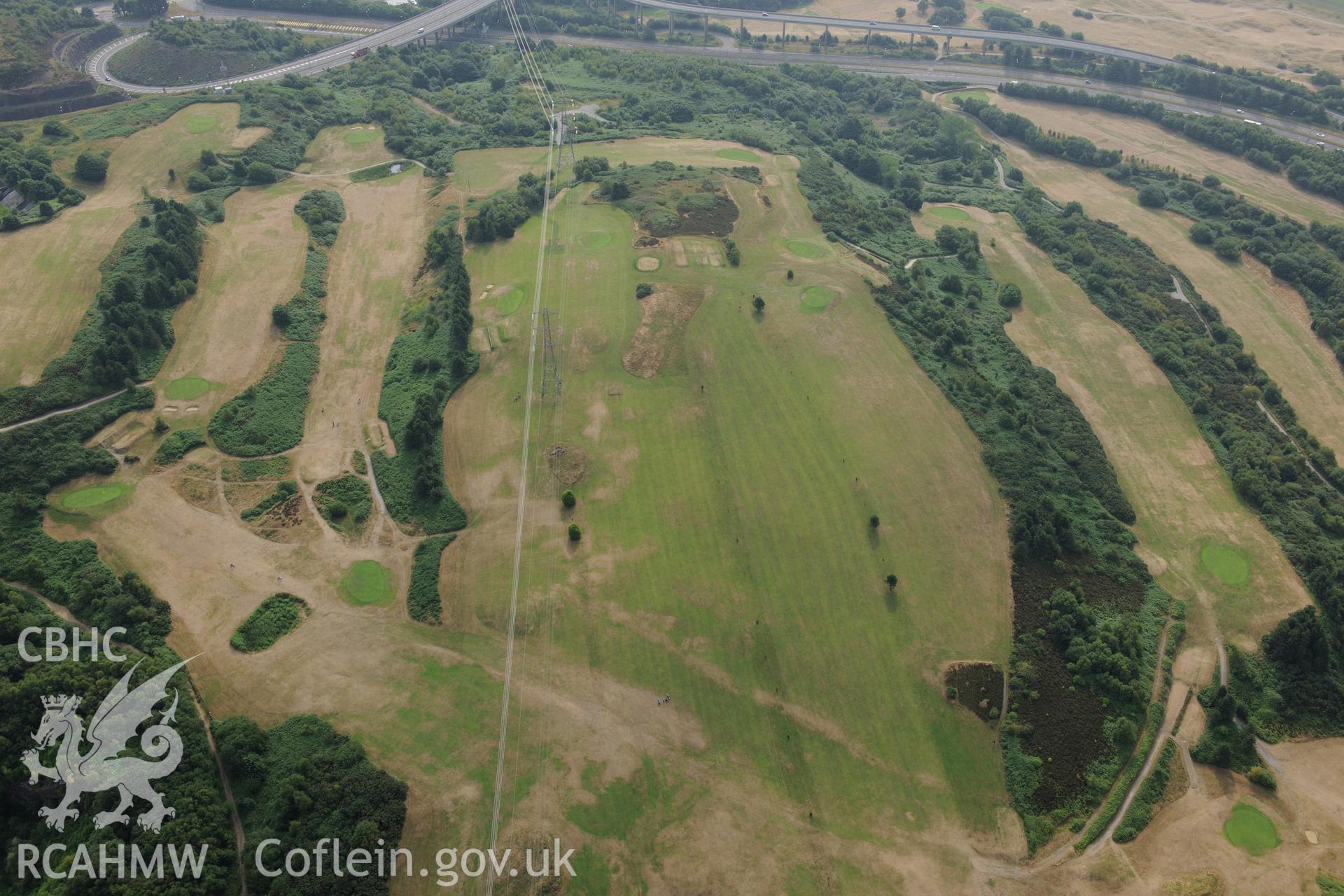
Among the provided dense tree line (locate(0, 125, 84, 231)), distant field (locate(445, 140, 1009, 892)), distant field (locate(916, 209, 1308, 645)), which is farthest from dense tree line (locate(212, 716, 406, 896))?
dense tree line (locate(0, 125, 84, 231))

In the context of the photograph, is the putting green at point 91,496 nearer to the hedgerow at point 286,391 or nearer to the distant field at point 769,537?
the hedgerow at point 286,391

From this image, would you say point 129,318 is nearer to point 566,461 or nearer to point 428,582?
point 428,582

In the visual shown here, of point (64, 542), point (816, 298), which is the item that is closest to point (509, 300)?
point (816, 298)

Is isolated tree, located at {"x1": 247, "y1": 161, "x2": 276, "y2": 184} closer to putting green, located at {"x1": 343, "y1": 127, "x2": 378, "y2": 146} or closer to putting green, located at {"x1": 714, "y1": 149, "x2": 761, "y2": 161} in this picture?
putting green, located at {"x1": 343, "y1": 127, "x2": 378, "y2": 146}

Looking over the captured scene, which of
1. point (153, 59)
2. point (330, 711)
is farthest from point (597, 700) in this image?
point (153, 59)

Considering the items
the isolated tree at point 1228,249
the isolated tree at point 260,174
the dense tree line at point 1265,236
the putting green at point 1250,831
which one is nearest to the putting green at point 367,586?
the putting green at point 1250,831

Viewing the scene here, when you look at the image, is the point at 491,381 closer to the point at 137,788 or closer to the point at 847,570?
the point at 847,570

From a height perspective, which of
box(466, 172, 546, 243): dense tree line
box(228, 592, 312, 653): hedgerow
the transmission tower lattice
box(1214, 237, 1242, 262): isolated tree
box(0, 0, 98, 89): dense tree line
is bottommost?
box(228, 592, 312, 653): hedgerow
